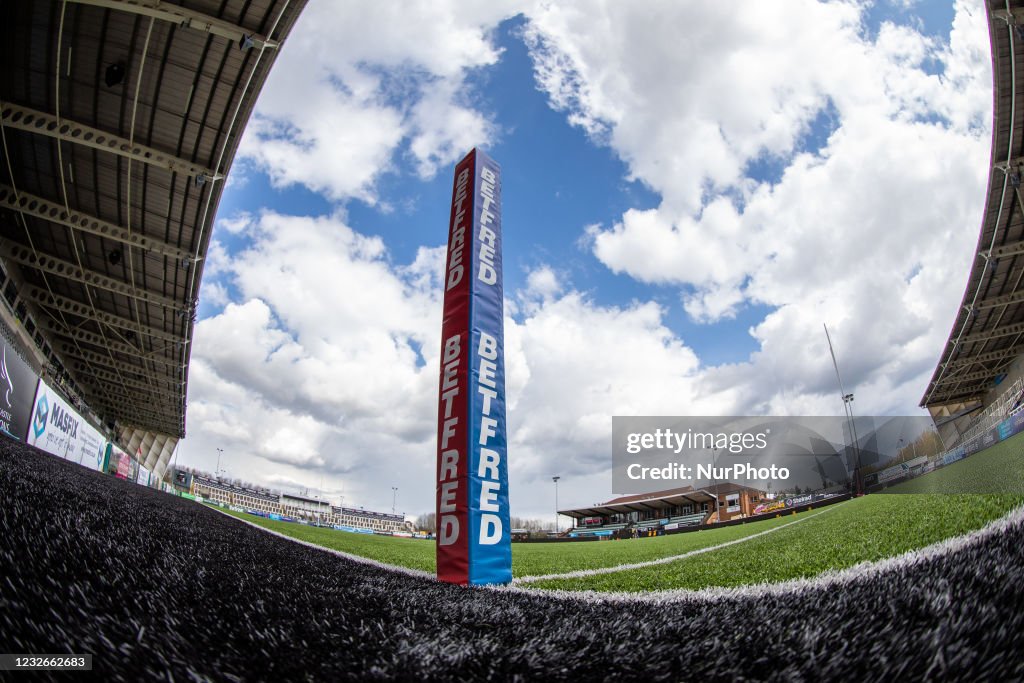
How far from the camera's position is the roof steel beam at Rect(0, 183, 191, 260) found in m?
13.2

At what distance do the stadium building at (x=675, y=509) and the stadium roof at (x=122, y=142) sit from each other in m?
38.9

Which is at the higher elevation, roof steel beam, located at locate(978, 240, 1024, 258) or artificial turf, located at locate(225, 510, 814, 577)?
roof steel beam, located at locate(978, 240, 1024, 258)

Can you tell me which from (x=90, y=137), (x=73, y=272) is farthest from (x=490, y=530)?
(x=73, y=272)

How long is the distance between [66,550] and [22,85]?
574 inches

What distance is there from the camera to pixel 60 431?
14.1 m

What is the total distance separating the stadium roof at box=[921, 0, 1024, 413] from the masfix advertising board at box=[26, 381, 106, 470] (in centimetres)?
2606

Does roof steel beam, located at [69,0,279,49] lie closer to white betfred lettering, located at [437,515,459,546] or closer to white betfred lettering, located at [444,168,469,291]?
white betfred lettering, located at [444,168,469,291]

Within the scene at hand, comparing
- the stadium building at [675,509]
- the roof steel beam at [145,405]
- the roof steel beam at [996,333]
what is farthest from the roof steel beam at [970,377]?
the roof steel beam at [145,405]

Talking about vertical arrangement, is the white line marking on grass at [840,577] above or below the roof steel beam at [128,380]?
below

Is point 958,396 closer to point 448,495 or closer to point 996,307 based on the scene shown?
point 996,307

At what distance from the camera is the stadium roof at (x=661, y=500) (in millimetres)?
45116

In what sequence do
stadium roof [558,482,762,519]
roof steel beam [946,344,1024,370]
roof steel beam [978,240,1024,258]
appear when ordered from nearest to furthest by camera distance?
roof steel beam [978,240,1024,258]
roof steel beam [946,344,1024,370]
stadium roof [558,482,762,519]

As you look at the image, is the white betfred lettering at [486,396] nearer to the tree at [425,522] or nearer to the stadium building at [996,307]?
the stadium building at [996,307]

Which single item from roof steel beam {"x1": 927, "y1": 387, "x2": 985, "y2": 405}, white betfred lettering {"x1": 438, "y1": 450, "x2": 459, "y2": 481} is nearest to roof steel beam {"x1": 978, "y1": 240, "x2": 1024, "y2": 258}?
roof steel beam {"x1": 927, "y1": 387, "x2": 985, "y2": 405}
